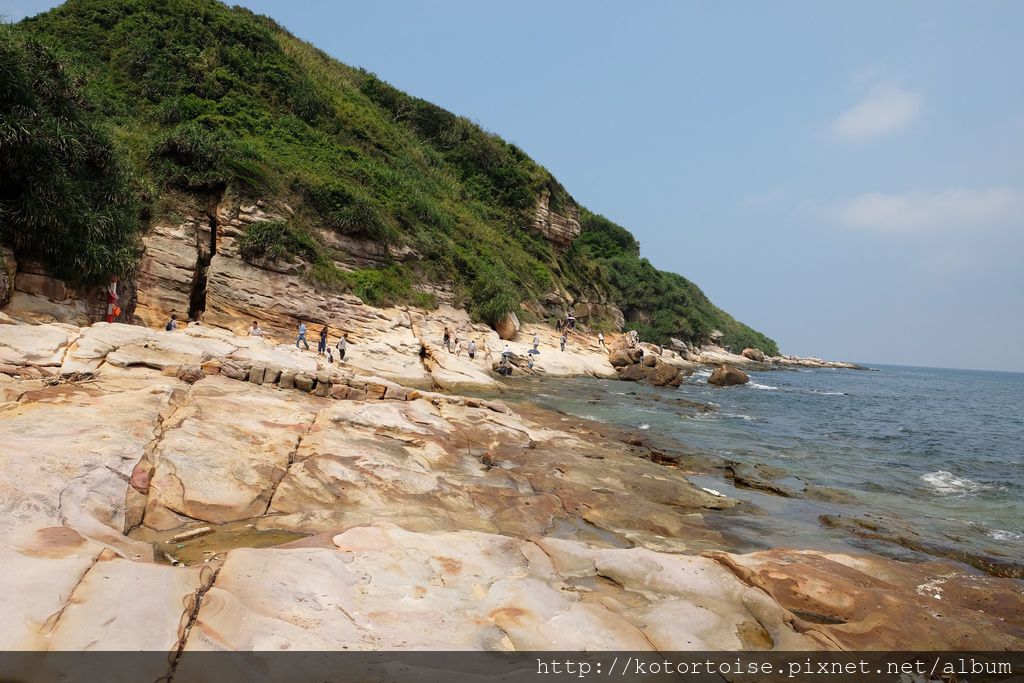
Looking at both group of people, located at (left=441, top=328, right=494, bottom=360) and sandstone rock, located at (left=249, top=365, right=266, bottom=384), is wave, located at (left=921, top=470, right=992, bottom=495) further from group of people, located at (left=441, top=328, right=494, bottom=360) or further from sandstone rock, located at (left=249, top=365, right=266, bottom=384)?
group of people, located at (left=441, top=328, right=494, bottom=360)

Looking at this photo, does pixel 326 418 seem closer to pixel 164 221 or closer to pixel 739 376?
pixel 164 221

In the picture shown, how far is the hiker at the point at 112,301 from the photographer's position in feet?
59.9

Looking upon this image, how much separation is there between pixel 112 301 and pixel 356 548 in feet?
59.2

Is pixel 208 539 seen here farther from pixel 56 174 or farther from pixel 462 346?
pixel 462 346

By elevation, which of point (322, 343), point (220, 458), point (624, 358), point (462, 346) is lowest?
point (220, 458)

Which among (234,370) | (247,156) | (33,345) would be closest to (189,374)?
(234,370)

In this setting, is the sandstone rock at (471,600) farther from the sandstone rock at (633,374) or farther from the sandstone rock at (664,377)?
the sandstone rock at (633,374)

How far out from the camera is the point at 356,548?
5.67 meters

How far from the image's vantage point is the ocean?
9.19m

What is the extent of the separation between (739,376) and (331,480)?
1476 inches

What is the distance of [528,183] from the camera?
172ft

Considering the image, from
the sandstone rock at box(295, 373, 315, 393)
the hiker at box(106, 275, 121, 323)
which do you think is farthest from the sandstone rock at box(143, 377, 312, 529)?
the hiker at box(106, 275, 121, 323)

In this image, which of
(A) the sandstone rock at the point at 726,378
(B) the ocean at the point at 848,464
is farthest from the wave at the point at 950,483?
(A) the sandstone rock at the point at 726,378

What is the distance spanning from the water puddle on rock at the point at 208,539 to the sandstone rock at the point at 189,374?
660 centimetres
